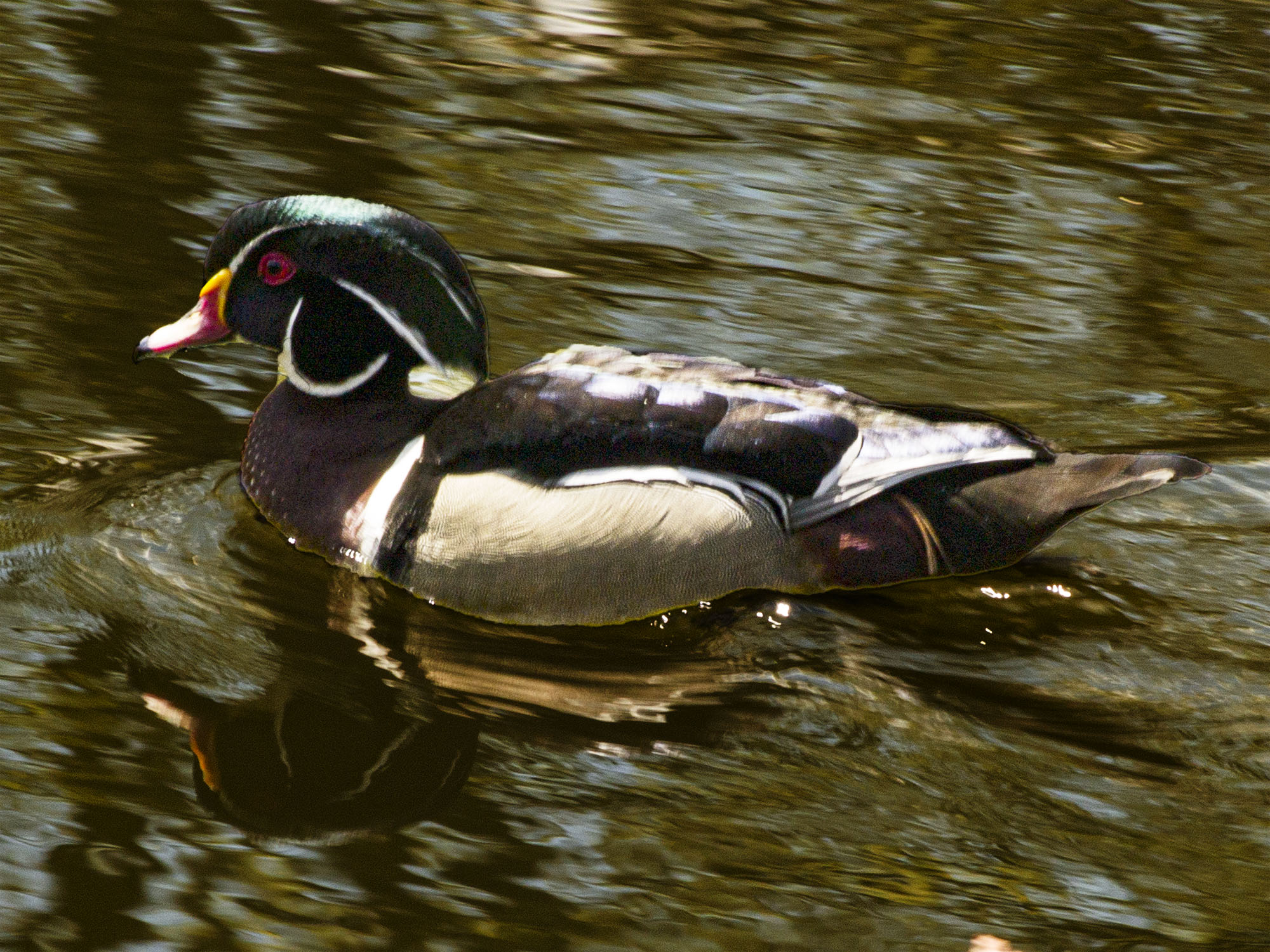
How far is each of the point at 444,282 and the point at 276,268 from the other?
518 millimetres

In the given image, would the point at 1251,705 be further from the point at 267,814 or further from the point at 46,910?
the point at 46,910

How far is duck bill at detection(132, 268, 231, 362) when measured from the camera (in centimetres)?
512

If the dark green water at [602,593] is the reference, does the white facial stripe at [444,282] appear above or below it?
above

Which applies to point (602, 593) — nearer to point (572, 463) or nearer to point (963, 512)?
point (572, 463)

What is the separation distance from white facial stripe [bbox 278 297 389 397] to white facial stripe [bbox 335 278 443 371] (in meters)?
0.09

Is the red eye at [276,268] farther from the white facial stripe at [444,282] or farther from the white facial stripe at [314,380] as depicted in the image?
the white facial stripe at [444,282]

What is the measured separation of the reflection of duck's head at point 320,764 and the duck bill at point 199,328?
4.70ft

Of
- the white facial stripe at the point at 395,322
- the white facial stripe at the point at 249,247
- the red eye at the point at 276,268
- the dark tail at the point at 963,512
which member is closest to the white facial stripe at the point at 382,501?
the white facial stripe at the point at 395,322

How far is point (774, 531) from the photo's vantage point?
15.7ft

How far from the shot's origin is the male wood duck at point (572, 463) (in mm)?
4672

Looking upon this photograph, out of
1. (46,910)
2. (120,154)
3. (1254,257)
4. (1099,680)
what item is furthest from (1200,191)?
(46,910)

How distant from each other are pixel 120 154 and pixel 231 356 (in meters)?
1.84

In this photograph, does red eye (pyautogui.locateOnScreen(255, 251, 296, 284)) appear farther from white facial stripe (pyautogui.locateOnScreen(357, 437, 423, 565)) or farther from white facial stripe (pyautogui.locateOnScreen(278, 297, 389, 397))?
white facial stripe (pyautogui.locateOnScreen(357, 437, 423, 565))

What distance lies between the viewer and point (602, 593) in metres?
4.72
